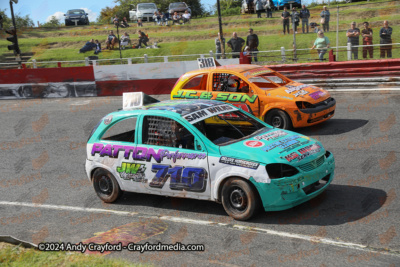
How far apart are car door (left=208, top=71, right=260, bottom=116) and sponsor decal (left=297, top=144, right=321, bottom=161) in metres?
4.25

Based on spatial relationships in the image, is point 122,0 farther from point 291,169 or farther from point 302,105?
point 291,169

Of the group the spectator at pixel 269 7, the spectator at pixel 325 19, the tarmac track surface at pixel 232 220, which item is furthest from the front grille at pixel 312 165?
the spectator at pixel 269 7

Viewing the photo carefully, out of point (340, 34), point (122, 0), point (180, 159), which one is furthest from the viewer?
point (122, 0)

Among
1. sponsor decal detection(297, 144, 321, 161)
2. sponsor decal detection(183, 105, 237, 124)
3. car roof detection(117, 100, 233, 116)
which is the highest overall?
car roof detection(117, 100, 233, 116)

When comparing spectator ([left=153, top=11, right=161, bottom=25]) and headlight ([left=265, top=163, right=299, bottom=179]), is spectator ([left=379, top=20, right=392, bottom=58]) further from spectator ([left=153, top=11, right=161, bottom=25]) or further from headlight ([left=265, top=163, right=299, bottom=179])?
spectator ([left=153, top=11, right=161, bottom=25])

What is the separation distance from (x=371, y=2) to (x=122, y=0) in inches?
1027

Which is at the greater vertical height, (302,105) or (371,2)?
(371,2)

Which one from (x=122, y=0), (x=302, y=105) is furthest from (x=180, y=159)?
(x=122, y=0)

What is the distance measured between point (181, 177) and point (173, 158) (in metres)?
0.28

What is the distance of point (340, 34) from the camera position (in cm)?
2306

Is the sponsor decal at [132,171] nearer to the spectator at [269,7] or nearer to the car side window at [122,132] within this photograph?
the car side window at [122,132]

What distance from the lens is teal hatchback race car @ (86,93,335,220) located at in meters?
5.99

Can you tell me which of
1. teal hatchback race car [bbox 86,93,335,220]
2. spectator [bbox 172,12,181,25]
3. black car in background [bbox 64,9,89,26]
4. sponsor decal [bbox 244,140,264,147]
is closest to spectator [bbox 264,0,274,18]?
spectator [bbox 172,12,181,25]

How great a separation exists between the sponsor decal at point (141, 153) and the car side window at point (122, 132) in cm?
14
